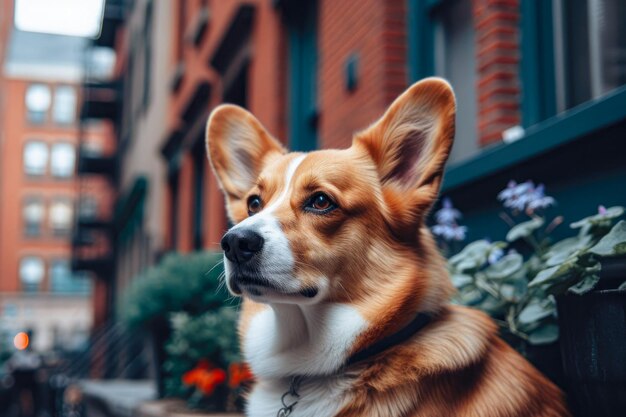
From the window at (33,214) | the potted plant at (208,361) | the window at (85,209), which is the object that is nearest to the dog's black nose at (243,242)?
the potted plant at (208,361)

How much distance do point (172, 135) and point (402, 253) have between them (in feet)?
34.9

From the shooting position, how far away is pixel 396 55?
219 inches

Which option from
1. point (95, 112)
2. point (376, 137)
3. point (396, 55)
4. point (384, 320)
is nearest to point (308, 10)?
point (396, 55)

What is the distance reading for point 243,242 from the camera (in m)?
2.36

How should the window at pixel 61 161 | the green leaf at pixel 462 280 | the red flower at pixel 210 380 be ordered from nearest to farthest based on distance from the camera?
the green leaf at pixel 462 280 < the red flower at pixel 210 380 < the window at pixel 61 161

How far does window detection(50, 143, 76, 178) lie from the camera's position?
50.6 m

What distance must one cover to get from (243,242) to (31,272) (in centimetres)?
4935

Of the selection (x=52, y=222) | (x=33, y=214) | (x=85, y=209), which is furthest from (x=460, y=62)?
(x=33, y=214)

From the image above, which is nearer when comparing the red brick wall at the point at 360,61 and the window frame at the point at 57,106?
the red brick wall at the point at 360,61

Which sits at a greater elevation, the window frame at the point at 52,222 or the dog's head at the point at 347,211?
the window frame at the point at 52,222

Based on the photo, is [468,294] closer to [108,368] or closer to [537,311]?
[537,311]

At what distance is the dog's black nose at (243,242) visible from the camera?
2357mm

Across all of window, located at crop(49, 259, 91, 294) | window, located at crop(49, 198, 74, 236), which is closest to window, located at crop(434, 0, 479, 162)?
window, located at crop(49, 259, 91, 294)

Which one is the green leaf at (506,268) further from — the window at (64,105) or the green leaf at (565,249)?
the window at (64,105)
